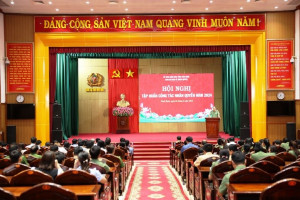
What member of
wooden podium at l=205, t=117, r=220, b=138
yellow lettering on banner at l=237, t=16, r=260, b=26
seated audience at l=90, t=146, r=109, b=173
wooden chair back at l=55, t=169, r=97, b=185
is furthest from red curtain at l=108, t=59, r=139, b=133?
wooden chair back at l=55, t=169, r=97, b=185

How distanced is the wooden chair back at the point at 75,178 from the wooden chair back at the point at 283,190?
1.48 meters

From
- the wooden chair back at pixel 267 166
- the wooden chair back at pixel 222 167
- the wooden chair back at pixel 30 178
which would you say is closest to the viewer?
the wooden chair back at pixel 30 178

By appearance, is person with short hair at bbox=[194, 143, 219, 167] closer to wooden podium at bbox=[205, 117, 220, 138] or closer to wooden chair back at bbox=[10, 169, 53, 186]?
wooden chair back at bbox=[10, 169, 53, 186]

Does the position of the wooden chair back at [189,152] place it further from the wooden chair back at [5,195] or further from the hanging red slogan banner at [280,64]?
the hanging red slogan banner at [280,64]

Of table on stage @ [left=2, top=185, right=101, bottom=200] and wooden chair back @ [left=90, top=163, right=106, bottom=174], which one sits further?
wooden chair back @ [left=90, top=163, right=106, bottom=174]

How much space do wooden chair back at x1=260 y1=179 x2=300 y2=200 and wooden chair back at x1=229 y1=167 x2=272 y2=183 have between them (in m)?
0.63

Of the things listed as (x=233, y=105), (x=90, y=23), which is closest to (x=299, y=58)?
(x=233, y=105)

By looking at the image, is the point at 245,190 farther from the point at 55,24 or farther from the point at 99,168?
the point at 55,24

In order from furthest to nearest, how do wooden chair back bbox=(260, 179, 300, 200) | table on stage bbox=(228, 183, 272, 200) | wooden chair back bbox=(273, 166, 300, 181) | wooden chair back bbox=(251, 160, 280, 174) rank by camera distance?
1. wooden chair back bbox=(251, 160, 280, 174)
2. wooden chair back bbox=(273, 166, 300, 181)
3. table on stage bbox=(228, 183, 272, 200)
4. wooden chair back bbox=(260, 179, 300, 200)

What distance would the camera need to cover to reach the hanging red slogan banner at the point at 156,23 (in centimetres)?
1163

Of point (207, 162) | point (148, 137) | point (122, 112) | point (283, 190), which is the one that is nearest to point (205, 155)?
point (207, 162)

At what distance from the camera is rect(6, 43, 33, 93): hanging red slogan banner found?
11.5 meters

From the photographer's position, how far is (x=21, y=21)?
11.6 metres

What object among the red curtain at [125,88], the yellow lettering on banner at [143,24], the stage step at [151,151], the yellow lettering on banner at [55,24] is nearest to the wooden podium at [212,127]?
the stage step at [151,151]
